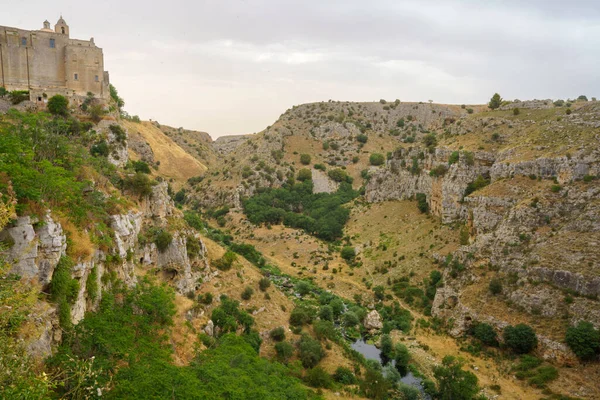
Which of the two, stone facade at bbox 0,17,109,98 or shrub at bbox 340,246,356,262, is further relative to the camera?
shrub at bbox 340,246,356,262

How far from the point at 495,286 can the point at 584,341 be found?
8951 millimetres

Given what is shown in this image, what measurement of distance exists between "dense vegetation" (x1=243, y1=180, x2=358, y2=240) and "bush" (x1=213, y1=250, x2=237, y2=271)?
2786 cm

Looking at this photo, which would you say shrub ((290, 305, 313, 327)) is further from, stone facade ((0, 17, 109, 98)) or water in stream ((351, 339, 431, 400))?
stone facade ((0, 17, 109, 98))

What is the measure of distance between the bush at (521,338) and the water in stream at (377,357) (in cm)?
853

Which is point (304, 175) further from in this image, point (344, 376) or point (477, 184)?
point (344, 376)

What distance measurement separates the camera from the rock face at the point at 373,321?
1715 inches

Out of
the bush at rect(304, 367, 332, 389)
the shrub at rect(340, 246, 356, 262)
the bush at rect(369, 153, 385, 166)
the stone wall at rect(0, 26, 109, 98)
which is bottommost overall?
the bush at rect(304, 367, 332, 389)

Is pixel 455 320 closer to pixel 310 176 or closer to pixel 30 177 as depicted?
pixel 30 177

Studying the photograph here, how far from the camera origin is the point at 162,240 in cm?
3189

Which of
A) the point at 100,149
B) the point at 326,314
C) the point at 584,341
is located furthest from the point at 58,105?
the point at 584,341

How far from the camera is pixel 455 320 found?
1583 inches

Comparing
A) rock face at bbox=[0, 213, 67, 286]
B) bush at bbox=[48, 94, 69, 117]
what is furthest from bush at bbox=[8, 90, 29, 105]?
rock face at bbox=[0, 213, 67, 286]

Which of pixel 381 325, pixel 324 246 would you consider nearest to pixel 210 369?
pixel 381 325

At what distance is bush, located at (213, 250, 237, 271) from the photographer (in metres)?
40.0
